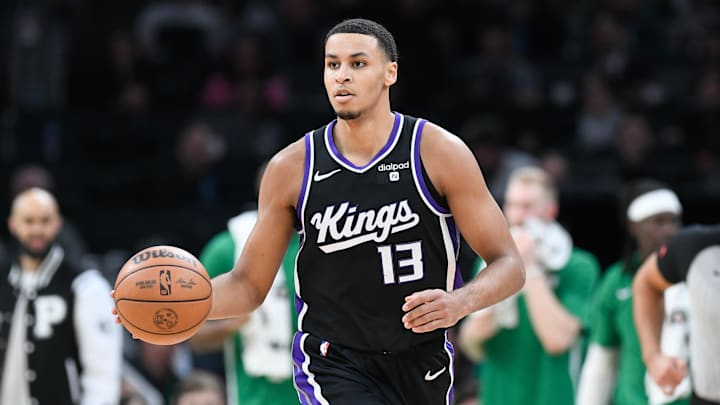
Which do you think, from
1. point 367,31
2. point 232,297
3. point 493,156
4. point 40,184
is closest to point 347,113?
point 367,31

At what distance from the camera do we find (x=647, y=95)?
1268 centimetres

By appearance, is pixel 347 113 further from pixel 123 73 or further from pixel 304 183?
pixel 123 73

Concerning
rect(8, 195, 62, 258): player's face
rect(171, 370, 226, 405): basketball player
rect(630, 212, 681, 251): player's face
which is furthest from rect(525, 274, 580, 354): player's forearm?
rect(8, 195, 62, 258): player's face

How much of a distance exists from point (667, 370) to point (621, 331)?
93 cm

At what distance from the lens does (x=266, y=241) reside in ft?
16.6

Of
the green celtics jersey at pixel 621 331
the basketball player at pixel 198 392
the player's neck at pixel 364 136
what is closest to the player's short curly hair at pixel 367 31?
the player's neck at pixel 364 136

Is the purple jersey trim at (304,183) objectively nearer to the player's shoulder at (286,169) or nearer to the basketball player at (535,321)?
the player's shoulder at (286,169)

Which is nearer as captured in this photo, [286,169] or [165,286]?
[165,286]

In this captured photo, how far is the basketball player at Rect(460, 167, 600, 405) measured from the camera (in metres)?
7.84

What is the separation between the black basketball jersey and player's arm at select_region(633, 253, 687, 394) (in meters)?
1.74

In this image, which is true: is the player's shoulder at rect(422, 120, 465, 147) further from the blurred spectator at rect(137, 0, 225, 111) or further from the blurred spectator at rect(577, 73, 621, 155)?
the blurred spectator at rect(137, 0, 225, 111)

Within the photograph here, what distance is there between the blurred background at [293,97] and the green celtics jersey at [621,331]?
3601 mm

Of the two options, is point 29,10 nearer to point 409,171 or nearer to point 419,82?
point 419,82

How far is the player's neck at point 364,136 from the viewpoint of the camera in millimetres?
4965
